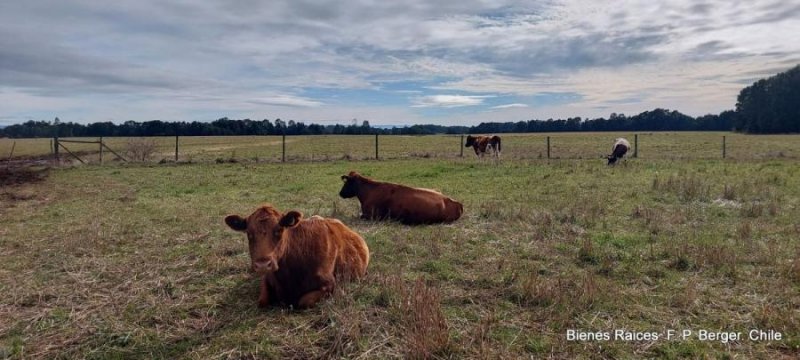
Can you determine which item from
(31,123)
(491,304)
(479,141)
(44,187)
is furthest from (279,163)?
(31,123)

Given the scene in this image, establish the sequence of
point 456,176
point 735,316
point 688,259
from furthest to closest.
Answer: point 456,176
point 688,259
point 735,316

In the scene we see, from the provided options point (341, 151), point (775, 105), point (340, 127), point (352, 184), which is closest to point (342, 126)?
point (340, 127)

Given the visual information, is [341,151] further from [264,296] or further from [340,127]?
[340,127]

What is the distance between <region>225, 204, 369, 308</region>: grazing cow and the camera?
414cm

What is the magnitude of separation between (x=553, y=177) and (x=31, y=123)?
95.0 metres

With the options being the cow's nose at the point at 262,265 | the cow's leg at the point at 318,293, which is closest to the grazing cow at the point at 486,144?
the cow's leg at the point at 318,293

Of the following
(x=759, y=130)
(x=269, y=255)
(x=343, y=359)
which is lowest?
(x=343, y=359)

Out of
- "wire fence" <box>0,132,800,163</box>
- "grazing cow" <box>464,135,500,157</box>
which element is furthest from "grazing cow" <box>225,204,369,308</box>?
"grazing cow" <box>464,135,500,157</box>

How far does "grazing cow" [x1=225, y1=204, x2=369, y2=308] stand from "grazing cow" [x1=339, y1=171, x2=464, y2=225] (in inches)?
127

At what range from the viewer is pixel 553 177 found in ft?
49.4

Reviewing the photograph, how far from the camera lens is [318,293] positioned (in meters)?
4.66

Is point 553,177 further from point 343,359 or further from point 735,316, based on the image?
point 343,359

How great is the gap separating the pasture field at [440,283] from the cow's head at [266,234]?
63 centimetres

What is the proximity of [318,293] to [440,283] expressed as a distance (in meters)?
1.40
